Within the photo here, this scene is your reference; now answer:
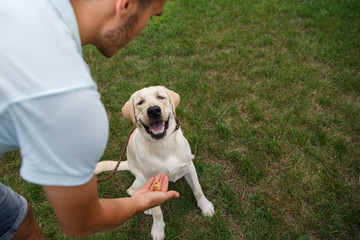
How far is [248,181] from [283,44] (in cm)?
276

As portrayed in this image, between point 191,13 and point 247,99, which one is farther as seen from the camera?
point 191,13

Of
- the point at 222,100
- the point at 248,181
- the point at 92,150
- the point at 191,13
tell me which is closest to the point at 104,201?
the point at 92,150

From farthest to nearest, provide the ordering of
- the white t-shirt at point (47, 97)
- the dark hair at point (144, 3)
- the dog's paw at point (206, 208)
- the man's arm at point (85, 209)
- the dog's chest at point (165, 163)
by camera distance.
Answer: the dog's paw at point (206, 208) → the dog's chest at point (165, 163) → the dark hair at point (144, 3) → the man's arm at point (85, 209) → the white t-shirt at point (47, 97)

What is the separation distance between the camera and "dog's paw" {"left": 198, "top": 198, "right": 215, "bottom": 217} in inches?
102

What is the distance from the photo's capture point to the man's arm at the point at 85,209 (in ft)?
2.79

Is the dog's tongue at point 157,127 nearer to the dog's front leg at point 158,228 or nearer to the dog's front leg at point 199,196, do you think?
the dog's front leg at point 199,196

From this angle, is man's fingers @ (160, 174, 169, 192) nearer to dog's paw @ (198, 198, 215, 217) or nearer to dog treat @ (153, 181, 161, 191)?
dog treat @ (153, 181, 161, 191)

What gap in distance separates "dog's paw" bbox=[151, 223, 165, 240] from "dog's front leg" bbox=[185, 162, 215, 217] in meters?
0.43

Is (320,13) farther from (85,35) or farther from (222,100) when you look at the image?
(85,35)

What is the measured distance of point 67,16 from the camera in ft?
2.78

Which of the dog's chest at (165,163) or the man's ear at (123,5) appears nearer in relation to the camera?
the man's ear at (123,5)

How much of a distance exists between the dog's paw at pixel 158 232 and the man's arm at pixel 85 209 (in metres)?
1.35

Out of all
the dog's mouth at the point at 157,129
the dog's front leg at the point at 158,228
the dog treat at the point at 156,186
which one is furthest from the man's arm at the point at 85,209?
the dog's front leg at the point at 158,228

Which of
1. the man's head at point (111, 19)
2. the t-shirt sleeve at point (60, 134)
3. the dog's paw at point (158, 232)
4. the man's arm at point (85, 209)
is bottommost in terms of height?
the dog's paw at point (158, 232)
